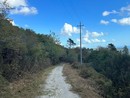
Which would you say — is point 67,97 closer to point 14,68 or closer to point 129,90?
point 14,68

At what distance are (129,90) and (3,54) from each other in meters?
13.1

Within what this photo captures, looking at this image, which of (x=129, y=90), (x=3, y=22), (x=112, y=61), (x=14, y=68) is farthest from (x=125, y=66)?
(x=3, y=22)

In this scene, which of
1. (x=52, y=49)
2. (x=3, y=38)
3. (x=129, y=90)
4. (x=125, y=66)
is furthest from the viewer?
(x=52, y=49)

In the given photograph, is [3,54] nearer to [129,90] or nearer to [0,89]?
[0,89]

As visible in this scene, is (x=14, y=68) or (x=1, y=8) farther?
(x=14, y=68)

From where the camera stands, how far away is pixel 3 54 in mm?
21578

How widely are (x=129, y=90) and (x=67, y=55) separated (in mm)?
72978

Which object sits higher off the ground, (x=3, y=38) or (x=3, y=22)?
(x=3, y=22)

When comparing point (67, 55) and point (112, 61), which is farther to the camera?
point (67, 55)

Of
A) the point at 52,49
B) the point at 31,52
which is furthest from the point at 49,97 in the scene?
the point at 52,49

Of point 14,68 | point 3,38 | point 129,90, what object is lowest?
point 129,90

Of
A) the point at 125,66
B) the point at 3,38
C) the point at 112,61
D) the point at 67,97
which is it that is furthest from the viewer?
the point at 112,61

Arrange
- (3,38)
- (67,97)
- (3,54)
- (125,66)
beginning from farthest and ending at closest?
1. (125,66)
2. (3,54)
3. (3,38)
4. (67,97)

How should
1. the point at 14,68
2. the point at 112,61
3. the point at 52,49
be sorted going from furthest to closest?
1. the point at 52,49
2. the point at 112,61
3. the point at 14,68
